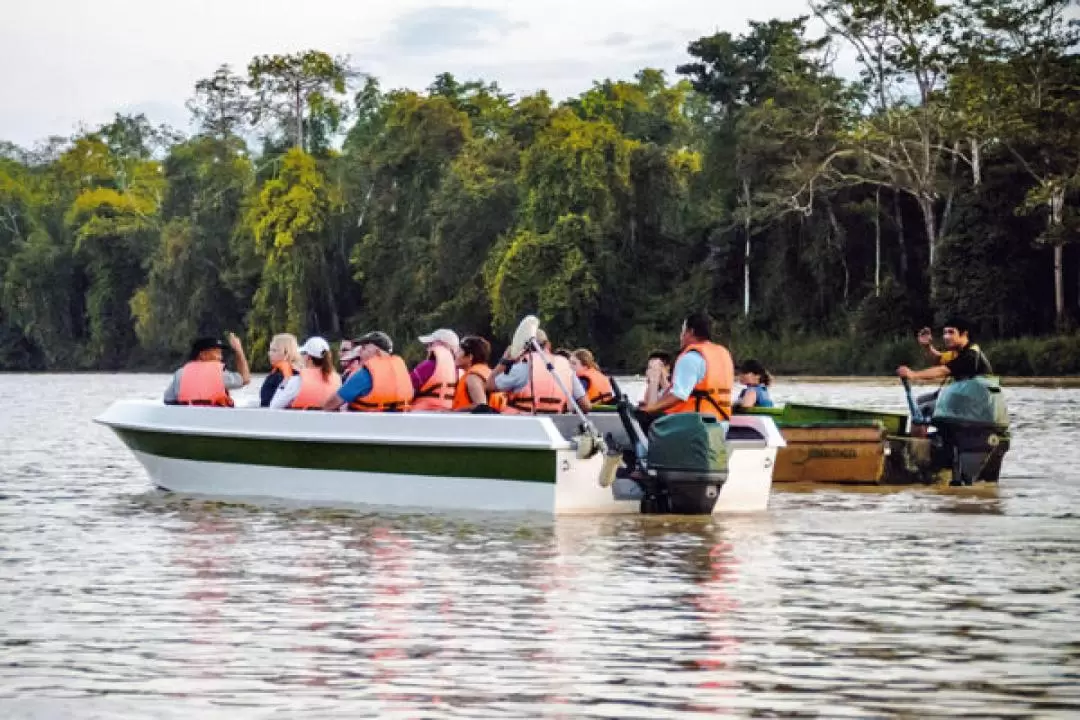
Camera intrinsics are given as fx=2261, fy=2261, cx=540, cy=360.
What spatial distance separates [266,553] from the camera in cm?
1444

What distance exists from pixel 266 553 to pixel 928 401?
8954 millimetres

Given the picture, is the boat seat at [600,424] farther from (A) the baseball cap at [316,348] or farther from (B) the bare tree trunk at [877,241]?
(B) the bare tree trunk at [877,241]

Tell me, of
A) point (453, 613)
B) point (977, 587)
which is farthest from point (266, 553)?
point (977, 587)

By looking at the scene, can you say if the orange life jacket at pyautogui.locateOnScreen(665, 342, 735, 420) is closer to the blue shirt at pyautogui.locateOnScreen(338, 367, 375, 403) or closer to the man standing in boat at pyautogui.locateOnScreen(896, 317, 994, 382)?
the blue shirt at pyautogui.locateOnScreen(338, 367, 375, 403)

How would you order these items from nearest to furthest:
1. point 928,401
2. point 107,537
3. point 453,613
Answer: point 453,613, point 107,537, point 928,401

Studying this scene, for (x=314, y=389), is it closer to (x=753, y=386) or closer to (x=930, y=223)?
(x=753, y=386)

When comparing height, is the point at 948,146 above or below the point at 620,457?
above

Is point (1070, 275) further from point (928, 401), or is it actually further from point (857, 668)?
point (857, 668)

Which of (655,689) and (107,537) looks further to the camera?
(107,537)

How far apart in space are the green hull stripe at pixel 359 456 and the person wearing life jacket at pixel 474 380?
0.56 metres

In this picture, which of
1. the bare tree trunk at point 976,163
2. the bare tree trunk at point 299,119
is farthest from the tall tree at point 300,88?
the bare tree trunk at point 976,163

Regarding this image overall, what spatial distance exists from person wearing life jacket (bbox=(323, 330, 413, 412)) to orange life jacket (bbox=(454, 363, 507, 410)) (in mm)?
451

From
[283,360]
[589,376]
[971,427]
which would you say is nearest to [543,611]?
[283,360]

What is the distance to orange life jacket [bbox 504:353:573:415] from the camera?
1736 centimetres
